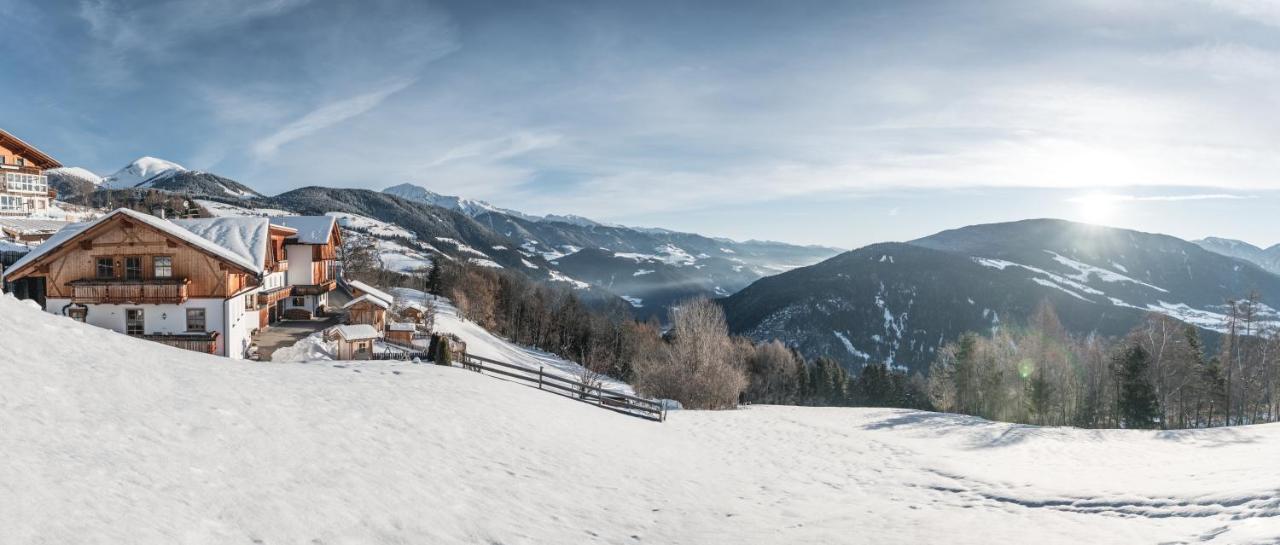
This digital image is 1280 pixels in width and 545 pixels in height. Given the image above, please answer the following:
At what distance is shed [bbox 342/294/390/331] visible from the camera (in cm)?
4484

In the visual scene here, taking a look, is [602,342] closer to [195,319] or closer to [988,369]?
[988,369]

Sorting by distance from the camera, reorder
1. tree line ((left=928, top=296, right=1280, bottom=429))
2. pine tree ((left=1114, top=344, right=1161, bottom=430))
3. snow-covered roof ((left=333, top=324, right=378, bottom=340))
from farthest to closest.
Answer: tree line ((left=928, top=296, right=1280, bottom=429)) < pine tree ((left=1114, top=344, right=1161, bottom=430)) < snow-covered roof ((left=333, top=324, right=378, bottom=340))

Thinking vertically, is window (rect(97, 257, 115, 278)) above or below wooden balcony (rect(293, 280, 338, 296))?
above

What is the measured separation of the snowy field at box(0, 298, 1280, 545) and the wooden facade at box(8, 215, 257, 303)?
17044mm

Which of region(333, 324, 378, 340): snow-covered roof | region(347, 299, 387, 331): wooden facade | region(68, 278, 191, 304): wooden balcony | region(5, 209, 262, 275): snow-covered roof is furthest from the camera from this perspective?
region(347, 299, 387, 331): wooden facade

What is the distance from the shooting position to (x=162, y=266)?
99.6 ft

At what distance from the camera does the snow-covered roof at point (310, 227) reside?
45.0m

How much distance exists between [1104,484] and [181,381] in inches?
980

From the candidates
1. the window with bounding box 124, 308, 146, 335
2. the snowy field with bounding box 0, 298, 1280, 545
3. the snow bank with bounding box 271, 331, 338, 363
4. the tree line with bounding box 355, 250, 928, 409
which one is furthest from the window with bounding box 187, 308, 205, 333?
the tree line with bounding box 355, 250, 928, 409

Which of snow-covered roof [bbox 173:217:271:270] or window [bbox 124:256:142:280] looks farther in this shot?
snow-covered roof [bbox 173:217:271:270]

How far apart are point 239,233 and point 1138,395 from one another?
75.8 meters

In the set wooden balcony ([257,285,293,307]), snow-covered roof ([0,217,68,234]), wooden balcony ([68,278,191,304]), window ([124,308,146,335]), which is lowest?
window ([124,308,146,335])

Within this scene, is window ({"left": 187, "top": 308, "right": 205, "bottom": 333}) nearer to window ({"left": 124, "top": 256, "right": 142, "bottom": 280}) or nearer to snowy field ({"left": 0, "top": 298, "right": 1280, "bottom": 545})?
window ({"left": 124, "top": 256, "right": 142, "bottom": 280})

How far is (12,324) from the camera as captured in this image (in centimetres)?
1196
